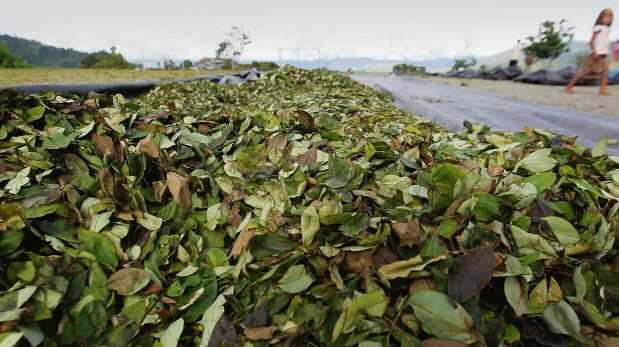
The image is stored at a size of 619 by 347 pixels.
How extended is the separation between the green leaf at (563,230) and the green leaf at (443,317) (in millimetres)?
329

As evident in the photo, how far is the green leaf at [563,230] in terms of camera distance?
0.76 m

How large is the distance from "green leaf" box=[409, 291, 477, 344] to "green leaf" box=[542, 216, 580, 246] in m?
0.33

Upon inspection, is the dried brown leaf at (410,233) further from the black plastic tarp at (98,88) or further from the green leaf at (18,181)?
the black plastic tarp at (98,88)

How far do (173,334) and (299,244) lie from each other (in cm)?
30

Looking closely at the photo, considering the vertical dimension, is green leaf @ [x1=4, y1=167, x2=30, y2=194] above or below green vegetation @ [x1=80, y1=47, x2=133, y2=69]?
below

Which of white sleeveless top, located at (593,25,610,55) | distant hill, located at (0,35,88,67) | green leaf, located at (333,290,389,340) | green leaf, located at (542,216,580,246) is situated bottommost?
green leaf, located at (333,290,389,340)

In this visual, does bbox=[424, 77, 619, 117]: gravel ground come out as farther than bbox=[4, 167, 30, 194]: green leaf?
Yes

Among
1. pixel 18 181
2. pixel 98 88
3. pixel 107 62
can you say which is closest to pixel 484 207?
pixel 18 181

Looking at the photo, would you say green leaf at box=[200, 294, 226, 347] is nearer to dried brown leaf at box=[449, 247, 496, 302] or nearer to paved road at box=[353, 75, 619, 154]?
dried brown leaf at box=[449, 247, 496, 302]

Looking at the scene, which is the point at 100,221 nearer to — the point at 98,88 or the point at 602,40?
the point at 98,88

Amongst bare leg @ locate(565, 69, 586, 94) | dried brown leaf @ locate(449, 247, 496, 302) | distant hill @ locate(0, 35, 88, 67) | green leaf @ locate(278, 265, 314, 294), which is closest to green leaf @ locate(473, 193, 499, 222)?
dried brown leaf @ locate(449, 247, 496, 302)

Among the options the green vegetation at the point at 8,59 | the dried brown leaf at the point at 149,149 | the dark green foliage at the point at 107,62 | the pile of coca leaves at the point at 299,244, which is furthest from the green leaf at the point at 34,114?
the dark green foliage at the point at 107,62

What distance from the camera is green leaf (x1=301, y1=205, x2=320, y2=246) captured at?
0.74 m

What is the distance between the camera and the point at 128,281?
0.76m
